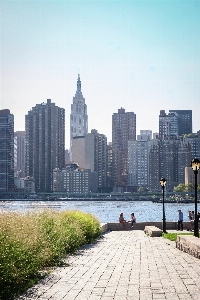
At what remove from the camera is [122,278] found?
1227 centimetres

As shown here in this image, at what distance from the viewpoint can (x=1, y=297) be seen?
9703 millimetres

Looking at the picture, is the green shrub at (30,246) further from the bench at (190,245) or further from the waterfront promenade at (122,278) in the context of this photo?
the bench at (190,245)

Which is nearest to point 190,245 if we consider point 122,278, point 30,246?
point 122,278

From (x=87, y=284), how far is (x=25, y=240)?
228 centimetres

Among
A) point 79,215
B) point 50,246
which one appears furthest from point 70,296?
point 79,215

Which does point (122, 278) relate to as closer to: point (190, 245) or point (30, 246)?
point (30, 246)

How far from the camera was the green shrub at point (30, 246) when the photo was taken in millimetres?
10523

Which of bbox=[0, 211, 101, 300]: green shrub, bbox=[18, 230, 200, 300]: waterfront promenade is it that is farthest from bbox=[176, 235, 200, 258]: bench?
bbox=[0, 211, 101, 300]: green shrub

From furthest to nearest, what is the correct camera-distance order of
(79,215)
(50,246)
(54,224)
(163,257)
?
(79,215), (54,224), (163,257), (50,246)

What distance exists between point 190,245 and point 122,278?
5517 millimetres

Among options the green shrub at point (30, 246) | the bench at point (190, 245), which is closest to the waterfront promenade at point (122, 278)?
the bench at point (190, 245)

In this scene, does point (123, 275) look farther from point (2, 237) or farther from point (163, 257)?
point (163, 257)

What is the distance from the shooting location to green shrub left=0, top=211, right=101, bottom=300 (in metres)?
10.5

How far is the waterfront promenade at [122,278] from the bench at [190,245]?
0.80 ft
